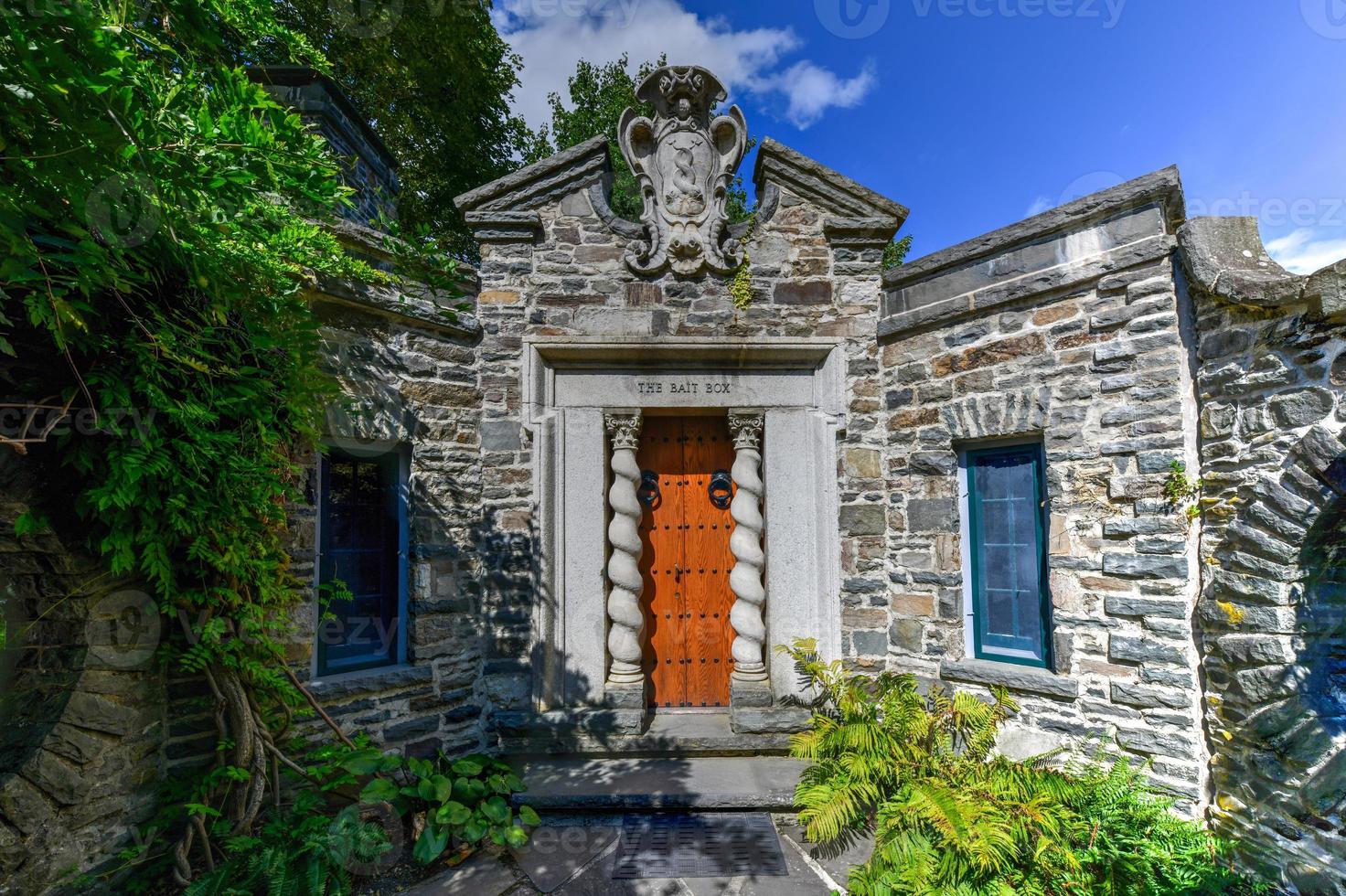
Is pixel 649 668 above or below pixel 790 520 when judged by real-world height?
below

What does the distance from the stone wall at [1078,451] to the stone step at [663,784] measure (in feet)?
4.26

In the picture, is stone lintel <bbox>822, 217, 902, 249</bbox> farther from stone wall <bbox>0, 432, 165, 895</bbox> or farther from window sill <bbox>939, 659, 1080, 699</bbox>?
stone wall <bbox>0, 432, 165, 895</bbox>

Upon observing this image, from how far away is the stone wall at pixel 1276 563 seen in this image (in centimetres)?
267

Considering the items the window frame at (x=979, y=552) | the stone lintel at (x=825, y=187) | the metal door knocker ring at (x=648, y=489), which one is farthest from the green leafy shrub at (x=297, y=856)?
the stone lintel at (x=825, y=187)

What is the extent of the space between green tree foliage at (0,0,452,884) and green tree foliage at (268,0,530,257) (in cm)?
507

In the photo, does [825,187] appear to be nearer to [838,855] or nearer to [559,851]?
[838,855]

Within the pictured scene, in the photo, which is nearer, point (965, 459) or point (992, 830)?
point (992, 830)

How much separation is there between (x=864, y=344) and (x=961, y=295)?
77 cm

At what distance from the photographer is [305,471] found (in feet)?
11.5

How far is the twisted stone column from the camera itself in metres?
4.41

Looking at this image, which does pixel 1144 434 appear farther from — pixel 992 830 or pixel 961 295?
pixel 992 830

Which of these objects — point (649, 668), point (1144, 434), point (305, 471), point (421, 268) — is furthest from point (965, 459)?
point (305, 471)

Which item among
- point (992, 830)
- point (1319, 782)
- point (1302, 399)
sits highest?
point (1302, 399)

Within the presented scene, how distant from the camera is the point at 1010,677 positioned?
369 cm
